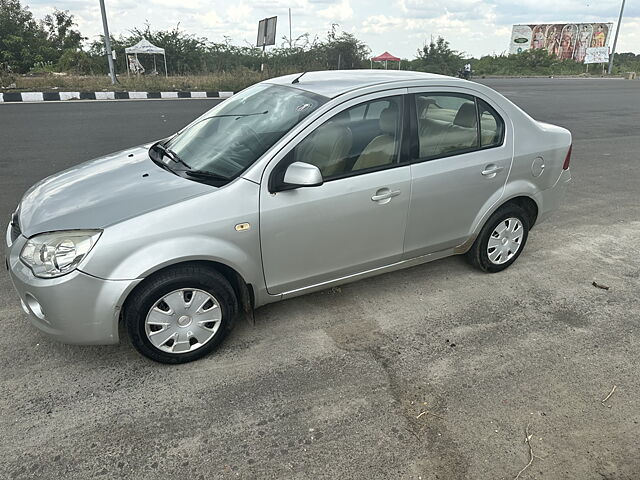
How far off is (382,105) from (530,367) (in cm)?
199

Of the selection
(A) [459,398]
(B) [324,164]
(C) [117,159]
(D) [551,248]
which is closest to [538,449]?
(A) [459,398]

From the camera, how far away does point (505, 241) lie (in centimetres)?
420

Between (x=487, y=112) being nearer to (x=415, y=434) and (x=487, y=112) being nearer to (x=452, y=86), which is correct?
(x=452, y=86)

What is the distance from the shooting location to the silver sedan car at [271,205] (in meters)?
2.67

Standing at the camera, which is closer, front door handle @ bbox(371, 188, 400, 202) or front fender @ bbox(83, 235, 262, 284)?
front fender @ bbox(83, 235, 262, 284)

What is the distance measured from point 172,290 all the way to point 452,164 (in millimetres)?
2193

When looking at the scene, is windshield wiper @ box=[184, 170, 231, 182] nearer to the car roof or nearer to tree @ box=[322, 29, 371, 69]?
the car roof

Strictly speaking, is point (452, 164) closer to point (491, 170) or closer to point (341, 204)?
point (491, 170)

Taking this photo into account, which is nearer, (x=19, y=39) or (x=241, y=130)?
(x=241, y=130)

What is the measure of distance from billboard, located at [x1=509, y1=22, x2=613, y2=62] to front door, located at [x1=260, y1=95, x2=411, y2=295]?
5488 cm

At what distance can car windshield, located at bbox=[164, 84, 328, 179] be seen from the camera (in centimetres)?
312

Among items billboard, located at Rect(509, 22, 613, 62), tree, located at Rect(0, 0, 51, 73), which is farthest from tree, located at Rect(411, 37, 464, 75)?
tree, located at Rect(0, 0, 51, 73)

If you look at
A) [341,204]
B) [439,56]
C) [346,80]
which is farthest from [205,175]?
[439,56]

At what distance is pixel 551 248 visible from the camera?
15.9ft
